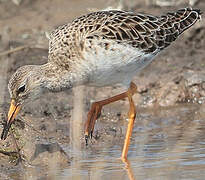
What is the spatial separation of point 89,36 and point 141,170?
185cm

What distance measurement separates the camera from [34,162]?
8.35m

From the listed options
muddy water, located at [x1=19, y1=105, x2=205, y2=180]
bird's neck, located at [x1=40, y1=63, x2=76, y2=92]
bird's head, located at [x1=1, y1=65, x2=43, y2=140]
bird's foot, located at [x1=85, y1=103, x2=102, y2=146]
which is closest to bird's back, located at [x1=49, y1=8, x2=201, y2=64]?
bird's neck, located at [x1=40, y1=63, x2=76, y2=92]

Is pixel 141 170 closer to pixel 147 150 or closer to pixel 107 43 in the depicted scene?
pixel 147 150

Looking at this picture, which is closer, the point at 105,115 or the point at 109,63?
the point at 109,63

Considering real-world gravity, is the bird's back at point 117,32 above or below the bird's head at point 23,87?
above

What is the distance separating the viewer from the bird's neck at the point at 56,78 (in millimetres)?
8723

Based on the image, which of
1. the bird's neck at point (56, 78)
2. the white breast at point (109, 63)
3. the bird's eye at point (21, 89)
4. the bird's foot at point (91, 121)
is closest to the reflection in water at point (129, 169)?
the bird's foot at point (91, 121)

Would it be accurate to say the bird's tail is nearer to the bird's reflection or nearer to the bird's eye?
the bird's reflection

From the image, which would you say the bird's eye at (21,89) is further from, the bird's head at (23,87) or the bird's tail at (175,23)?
the bird's tail at (175,23)

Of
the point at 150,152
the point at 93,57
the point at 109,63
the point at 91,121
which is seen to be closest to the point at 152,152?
the point at 150,152

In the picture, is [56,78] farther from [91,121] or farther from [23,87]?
[91,121]

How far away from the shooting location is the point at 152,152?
29.2 ft

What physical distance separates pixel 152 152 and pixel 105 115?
1.77m

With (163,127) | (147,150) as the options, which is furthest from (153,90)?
(147,150)
